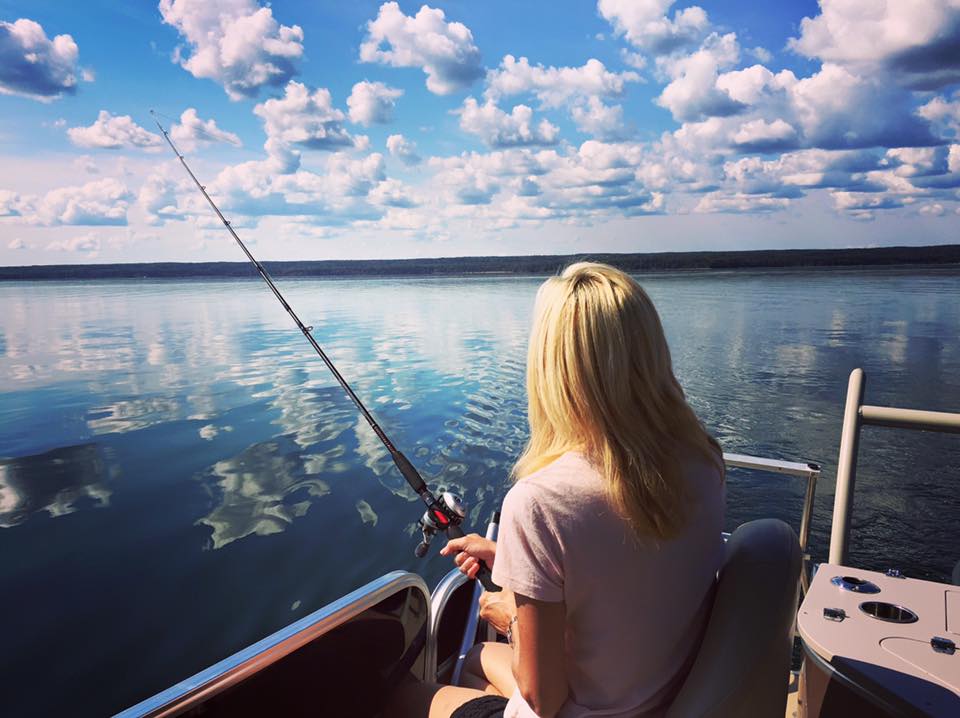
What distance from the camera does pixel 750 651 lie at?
43.3 inches

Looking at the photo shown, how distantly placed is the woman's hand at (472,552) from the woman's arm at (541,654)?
0.36m

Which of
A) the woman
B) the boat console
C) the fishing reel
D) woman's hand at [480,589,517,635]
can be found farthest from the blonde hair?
the fishing reel

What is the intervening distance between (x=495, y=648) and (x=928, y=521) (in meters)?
5.79

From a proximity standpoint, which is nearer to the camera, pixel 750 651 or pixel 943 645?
pixel 750 651

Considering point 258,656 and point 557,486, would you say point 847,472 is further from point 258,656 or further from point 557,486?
point 258,656

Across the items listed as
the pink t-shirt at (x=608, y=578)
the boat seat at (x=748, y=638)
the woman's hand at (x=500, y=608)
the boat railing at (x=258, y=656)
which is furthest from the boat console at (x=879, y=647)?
the boat railing at (x=258, y=656)

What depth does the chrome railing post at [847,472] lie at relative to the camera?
78.8 inches

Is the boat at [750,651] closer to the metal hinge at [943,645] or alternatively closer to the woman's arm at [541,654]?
the metal hinge at [943,645]

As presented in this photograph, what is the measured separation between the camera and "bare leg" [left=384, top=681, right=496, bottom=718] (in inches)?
63.4

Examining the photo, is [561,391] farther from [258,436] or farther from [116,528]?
[258,436]

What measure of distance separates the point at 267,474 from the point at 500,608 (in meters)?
5.99

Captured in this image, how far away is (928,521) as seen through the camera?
20.3ft

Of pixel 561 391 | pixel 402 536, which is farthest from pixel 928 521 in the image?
pixel 561 391

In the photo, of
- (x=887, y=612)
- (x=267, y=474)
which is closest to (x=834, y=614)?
(x=887, y=612)
